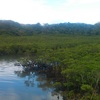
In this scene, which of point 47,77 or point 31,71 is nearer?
point 47,77

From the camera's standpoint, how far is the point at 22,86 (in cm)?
3212

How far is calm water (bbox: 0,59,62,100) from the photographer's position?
27547 mm

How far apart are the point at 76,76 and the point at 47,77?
1149 cm

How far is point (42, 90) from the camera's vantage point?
3053cm

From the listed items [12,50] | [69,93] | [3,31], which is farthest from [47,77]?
[3,31]

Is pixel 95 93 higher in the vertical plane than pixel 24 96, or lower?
higher

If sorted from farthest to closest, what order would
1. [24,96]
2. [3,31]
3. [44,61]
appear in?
1. [3,31]
2. [44,61]
3. [24,96]

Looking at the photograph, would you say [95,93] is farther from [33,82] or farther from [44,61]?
[44,61]

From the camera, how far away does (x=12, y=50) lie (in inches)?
2500

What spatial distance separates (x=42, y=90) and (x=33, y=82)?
416 cm

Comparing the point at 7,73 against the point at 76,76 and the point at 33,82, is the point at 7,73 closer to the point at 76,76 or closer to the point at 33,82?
the point at 33,82

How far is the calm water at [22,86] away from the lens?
27547 millimetres

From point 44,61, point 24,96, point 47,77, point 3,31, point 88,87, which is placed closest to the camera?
point 88,87

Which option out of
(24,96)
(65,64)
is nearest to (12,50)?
(65,64)
